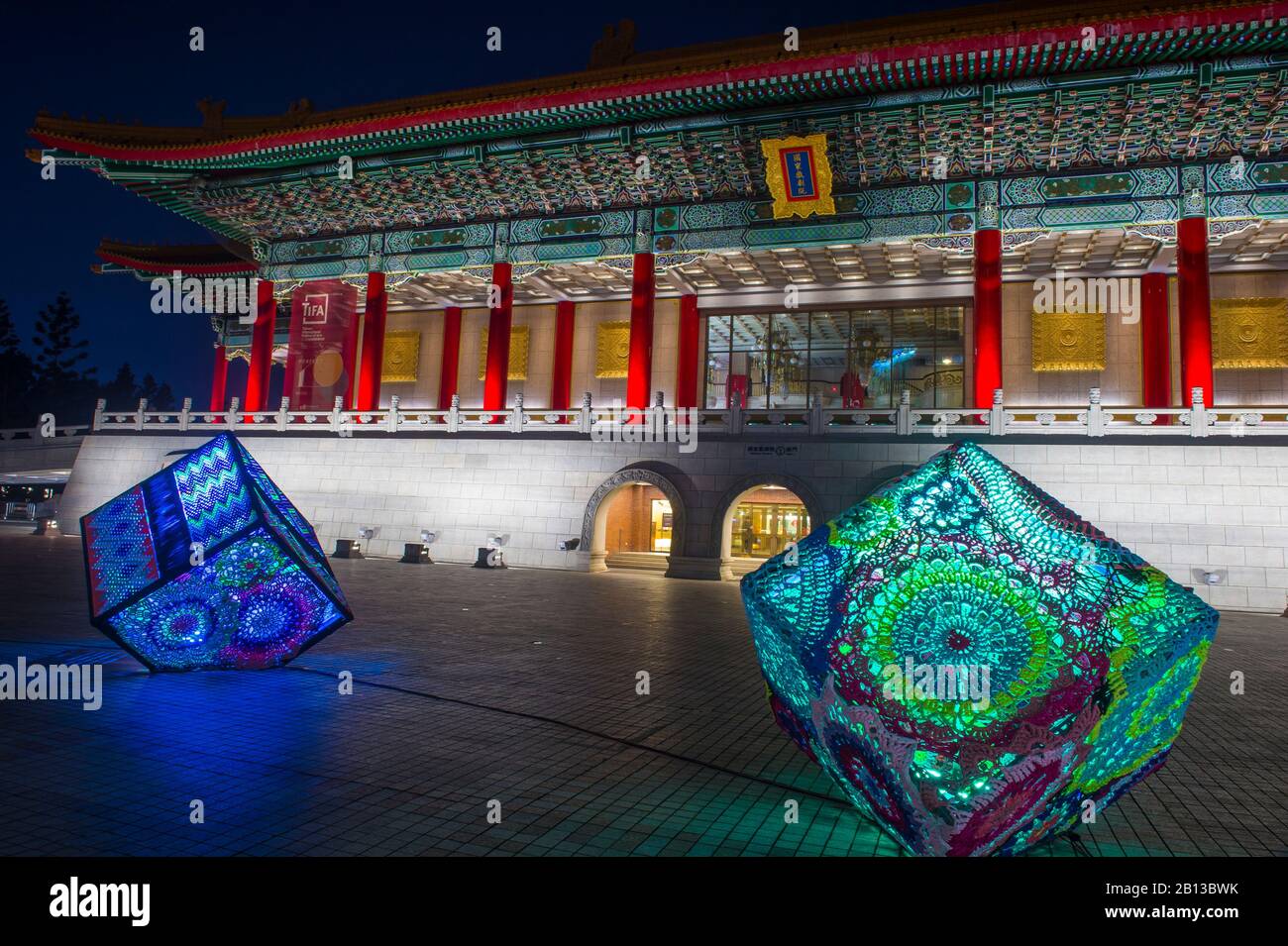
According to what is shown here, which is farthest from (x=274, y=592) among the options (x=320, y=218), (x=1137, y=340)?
(x=1137, y=340)

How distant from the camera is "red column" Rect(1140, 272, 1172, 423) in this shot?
19.7 metres

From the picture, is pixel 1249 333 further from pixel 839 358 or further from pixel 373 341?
pixel 373 341

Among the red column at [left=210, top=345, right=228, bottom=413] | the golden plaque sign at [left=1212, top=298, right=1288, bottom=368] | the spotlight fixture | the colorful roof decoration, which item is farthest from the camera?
the red column at [left=210, top=345, right=228, bottom=413]

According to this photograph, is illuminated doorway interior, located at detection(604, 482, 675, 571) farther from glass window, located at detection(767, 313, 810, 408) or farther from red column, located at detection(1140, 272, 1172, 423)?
red column, located at detection(1140, 272, 1172, 423)

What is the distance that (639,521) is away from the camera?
24375mm

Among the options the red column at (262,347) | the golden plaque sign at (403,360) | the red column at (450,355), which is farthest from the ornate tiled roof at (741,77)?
the golden plaque sign at (403,360)

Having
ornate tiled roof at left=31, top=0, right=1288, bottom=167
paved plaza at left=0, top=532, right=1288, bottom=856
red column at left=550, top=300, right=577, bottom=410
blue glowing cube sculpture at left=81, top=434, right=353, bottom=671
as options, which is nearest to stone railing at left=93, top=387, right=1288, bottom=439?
red column at left=550, top=300, right=577, bottom=410

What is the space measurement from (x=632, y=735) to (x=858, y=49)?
14795mm

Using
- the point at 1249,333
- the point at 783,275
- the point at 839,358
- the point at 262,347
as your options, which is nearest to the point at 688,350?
the point at 783,275

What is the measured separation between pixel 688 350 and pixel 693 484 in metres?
7.26

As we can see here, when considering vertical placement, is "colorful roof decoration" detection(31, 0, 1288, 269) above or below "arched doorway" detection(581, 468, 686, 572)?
above

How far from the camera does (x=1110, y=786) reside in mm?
3350

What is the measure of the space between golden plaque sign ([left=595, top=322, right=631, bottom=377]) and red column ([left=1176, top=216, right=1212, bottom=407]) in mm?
14595

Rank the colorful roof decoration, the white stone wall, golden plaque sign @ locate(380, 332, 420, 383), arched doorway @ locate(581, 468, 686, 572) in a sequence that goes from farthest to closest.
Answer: golden plaque sign @ locate(380, 332, 420, 383) → arched doorway @ locate(581, 468, 686, 572) → the colorful roof decoration → the white stone wall
